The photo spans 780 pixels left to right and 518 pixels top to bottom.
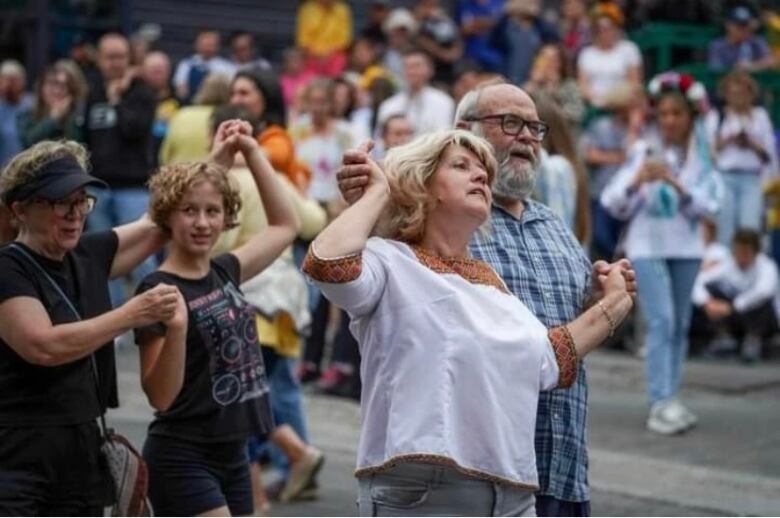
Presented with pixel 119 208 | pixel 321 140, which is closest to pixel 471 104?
pixel 321 140

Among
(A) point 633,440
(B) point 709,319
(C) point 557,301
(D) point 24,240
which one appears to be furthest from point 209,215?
(B) point 709,319

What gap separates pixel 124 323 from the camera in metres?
5.06

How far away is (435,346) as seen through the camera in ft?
14.1

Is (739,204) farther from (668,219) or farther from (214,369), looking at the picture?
(214,369)

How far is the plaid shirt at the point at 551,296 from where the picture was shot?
4984 millimetres

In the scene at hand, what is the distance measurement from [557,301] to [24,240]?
1622mm

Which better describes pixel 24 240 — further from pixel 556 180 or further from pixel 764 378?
pixel 764 378

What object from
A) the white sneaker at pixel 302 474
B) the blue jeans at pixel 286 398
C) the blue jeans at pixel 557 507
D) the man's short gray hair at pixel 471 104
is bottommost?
the white sneaker at pixel 302 474

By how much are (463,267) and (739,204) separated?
31.3ft

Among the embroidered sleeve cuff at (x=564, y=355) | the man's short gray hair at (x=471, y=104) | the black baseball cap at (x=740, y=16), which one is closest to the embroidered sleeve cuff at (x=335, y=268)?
the embroidered sleeve cuff at (x=564, y=355)

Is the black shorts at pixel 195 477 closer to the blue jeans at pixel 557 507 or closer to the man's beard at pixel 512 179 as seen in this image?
the blue jeans at pixel 557 507

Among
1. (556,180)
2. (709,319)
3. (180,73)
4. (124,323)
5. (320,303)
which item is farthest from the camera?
(180,73)

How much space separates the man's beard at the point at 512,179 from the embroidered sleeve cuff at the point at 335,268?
1.05 m

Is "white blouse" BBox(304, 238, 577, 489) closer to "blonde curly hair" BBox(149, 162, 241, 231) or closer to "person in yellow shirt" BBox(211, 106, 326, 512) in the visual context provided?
"blonde curly hair" BBox(149, 162, 241, 231)
